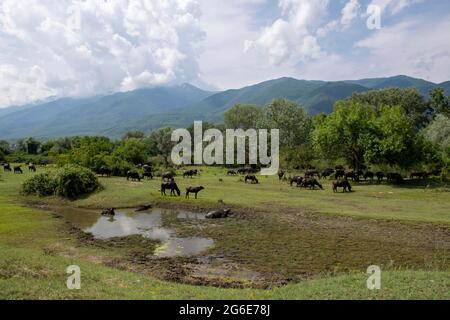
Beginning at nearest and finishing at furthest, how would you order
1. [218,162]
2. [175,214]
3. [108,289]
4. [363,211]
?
[108,289]
[363,211]
[175,214]
[218,162]

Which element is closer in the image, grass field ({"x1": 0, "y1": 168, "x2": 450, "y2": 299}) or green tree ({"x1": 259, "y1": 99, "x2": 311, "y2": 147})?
grass field ({"x1": 0, "y1": 168, "x2": 450, "y2": 299})

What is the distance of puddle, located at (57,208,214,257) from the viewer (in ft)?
67.8

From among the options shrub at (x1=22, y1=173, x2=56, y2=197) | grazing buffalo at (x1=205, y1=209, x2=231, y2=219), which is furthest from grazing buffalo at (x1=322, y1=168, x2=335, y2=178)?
shrub at (x1=22, y1=173, x2=56, y2=197)

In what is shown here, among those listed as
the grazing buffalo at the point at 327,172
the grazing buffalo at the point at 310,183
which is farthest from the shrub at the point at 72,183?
the grazing buffalo at the point at 327,172

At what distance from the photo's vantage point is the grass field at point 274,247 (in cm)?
1199

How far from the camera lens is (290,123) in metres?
83.2

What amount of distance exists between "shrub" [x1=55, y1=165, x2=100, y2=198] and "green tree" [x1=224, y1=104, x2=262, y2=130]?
2819 inches

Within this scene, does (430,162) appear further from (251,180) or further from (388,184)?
(251,180)

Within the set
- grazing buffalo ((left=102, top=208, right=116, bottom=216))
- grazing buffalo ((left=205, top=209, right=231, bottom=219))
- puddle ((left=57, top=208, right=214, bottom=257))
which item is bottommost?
puddle ((left=57, top=208, right=214, bottom=257))

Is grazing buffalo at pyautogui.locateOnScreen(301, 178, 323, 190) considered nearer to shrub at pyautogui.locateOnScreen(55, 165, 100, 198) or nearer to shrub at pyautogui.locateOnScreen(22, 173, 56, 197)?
shrub at pyautogui.locateOnScreen(55, 165, 100, 198)
